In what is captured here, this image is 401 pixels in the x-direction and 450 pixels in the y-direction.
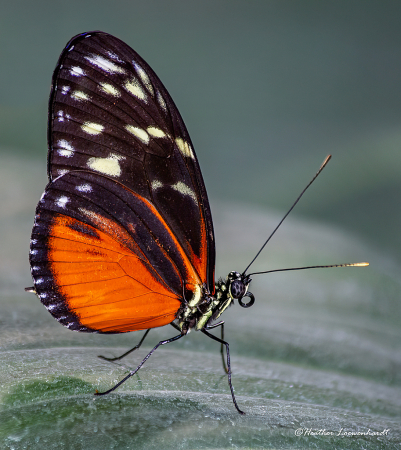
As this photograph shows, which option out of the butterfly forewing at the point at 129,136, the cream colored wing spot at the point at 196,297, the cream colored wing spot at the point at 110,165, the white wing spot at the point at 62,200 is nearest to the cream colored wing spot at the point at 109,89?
the butterfly forewing at the point at 129,136

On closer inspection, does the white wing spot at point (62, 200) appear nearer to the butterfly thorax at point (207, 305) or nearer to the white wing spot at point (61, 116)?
the white wing spot at point (61, 116)

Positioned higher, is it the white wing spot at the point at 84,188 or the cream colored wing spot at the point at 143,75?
the cream colored wing spot at the point at 143,75

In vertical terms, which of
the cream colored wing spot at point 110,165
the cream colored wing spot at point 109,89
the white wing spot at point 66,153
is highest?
the cream colored wing spot at point 109,89

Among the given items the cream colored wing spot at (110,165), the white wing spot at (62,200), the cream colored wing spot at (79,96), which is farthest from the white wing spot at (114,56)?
the white wing spot at (62,200)

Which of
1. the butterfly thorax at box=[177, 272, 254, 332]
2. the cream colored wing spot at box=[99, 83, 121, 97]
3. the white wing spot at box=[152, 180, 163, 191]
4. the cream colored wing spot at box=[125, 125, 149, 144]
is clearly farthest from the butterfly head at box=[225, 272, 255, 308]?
the cream colored wing spot at box=[99, 83, 121, 97]

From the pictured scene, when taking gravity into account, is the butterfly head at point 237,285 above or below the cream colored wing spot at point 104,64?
below

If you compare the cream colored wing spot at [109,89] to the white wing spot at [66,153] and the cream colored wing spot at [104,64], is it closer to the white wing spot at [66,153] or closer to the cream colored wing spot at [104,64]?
the cream colored wing spot at [104,64]
